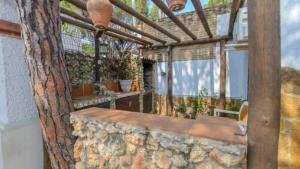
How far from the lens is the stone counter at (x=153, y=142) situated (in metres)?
1.05

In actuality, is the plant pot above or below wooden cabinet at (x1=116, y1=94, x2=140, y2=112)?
above

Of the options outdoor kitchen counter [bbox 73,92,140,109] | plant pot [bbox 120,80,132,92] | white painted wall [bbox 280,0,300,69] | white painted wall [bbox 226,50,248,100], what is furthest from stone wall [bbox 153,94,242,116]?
white painted wall [bbox 280,0,300,69]

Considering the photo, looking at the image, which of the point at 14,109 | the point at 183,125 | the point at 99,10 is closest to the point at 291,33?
the point at 183,125

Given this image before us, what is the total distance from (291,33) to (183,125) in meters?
0.94

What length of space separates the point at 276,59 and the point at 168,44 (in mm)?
5114

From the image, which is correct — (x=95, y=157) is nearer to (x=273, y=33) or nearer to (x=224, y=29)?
(x=273, y=33)

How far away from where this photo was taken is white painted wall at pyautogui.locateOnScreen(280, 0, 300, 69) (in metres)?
1.06

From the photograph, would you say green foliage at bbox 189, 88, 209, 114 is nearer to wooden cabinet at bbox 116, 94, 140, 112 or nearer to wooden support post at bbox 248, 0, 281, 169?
wooden cabinet at bbox 116, 94, 140, 112

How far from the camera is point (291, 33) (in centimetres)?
108

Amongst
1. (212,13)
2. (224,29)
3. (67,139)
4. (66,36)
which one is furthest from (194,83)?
(67,139)

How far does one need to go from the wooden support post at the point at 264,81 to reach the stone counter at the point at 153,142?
0.10 metres

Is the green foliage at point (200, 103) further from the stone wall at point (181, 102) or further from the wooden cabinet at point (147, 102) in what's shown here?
the wooden cabinet at point (147, 102)

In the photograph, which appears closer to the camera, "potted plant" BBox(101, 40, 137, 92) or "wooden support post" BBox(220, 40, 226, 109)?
"potted plant" BBox(101, 40, 137, 92)

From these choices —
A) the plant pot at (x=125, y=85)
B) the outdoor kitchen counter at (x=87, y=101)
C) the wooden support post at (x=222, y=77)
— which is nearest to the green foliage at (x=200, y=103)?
the wooden support post at (x=222, y=77)
